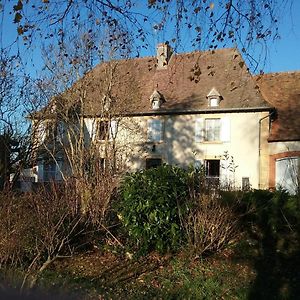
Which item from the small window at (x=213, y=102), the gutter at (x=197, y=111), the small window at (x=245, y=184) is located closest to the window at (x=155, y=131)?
the gutter at (x=197, y=111)

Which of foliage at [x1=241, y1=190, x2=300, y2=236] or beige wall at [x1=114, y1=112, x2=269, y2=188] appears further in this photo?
beige wall at [x1=114, y1=112, x2=269, y2=188]

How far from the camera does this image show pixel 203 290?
7645 mm

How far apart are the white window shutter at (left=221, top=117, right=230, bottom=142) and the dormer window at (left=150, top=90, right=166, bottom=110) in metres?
4.40

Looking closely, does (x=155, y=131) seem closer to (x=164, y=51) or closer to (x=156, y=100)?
(x=156, y=100)

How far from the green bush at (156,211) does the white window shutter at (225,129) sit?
59.4ft

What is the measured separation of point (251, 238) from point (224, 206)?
128cm

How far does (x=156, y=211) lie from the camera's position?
9.20m

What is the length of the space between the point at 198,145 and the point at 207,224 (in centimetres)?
1937

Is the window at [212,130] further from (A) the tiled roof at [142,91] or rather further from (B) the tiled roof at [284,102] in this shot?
(B) the tiled roof at [284,102]

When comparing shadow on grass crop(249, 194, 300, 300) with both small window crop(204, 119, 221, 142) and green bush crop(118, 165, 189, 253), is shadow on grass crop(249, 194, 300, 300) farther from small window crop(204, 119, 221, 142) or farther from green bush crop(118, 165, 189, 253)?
small window crop(204, 119, 221, 142)

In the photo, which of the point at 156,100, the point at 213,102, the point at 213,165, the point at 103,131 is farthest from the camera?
the point at 156,100

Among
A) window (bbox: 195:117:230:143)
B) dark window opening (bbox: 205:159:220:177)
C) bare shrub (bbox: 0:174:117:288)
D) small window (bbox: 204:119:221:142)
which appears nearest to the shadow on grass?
bare shrub (bbox: 0:174:117:288)

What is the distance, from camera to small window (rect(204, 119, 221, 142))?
91.4 ft

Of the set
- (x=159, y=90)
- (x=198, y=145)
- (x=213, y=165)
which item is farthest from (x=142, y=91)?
(x=213, y=165)
